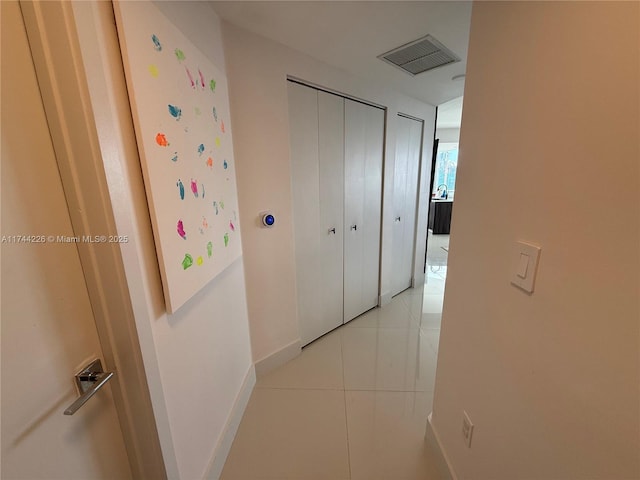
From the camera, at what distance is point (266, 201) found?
1.73 m

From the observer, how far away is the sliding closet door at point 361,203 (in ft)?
7.36

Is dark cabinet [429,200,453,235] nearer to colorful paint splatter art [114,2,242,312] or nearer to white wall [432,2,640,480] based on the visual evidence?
white wall [432,2,640,480]

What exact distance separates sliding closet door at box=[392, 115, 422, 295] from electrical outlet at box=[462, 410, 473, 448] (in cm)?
206

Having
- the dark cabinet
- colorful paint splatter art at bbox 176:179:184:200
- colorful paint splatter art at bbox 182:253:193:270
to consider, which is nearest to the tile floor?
colorful paint splatter art at bbox 182:253:193:270

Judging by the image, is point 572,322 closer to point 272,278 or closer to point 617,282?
point 617,282

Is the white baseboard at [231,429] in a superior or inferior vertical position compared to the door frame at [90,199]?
inferior

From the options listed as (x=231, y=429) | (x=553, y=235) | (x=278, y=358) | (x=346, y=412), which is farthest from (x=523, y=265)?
(x=278, y=358)

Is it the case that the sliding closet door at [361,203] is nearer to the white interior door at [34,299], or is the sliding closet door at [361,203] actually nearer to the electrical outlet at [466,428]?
the electrical outlet at [466,428]

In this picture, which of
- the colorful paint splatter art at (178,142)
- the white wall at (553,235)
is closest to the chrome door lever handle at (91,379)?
the colorful paint splatter art at (178,142)

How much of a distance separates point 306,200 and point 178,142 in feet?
3.70

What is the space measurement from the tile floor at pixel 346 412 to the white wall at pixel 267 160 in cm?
34

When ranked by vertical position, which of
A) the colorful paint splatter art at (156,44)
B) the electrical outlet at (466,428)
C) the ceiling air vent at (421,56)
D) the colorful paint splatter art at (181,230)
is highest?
the ceiling air vent at (421,56)

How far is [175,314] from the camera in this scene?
995 mm

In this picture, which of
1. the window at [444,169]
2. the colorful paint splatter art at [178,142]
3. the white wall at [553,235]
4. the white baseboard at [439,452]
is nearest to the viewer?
the white wall at [553,235]
